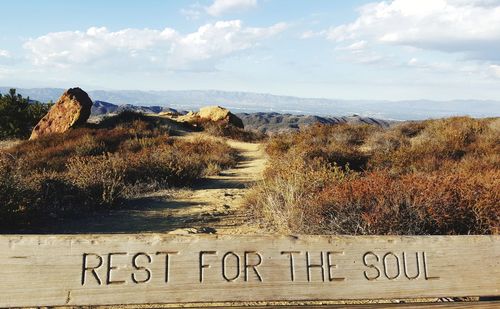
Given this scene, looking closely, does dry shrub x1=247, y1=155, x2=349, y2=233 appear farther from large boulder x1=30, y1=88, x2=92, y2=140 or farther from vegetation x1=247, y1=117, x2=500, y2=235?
large boulder x1=30, y1=88, x2=92, y2=140

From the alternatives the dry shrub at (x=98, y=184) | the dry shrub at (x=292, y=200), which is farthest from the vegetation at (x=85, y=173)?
the dry shrub at (x=292, y=200)

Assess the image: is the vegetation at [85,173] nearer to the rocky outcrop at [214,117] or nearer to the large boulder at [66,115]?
the large boulder at [66,115]

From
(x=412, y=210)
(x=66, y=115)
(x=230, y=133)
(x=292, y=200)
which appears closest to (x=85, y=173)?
(x=292, y=200)

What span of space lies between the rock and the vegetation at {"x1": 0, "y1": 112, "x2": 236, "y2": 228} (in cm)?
1000

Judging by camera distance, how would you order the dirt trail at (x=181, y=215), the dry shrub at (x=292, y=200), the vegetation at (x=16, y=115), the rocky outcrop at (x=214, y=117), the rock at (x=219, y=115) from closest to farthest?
the dry shrub at (x=292, y=200) → the dirt trail at (x=181, y=215) → the vegetation at (x=16, y=115) → the rocky outcrop at (x=214, y=117) → the rock at (x=219, y=115)

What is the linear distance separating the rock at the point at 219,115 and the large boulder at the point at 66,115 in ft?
26.6

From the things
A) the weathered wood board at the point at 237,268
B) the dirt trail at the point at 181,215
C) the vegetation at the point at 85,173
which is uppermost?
the weathered wood board at the point at 237,268

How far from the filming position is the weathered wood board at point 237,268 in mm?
2260

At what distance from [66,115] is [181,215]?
14741 millimetres

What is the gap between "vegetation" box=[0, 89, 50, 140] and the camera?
827 inches

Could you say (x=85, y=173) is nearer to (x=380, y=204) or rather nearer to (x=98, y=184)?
(x=98, y=184)

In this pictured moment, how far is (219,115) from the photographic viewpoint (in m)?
27.2

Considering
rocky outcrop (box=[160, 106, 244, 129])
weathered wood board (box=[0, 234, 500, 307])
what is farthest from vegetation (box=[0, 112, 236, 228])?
rocky outcrop (box=[160, 106, 244, 129])

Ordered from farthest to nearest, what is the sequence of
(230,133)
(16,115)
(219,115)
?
(219,115) → (230,133) → (16,115)
